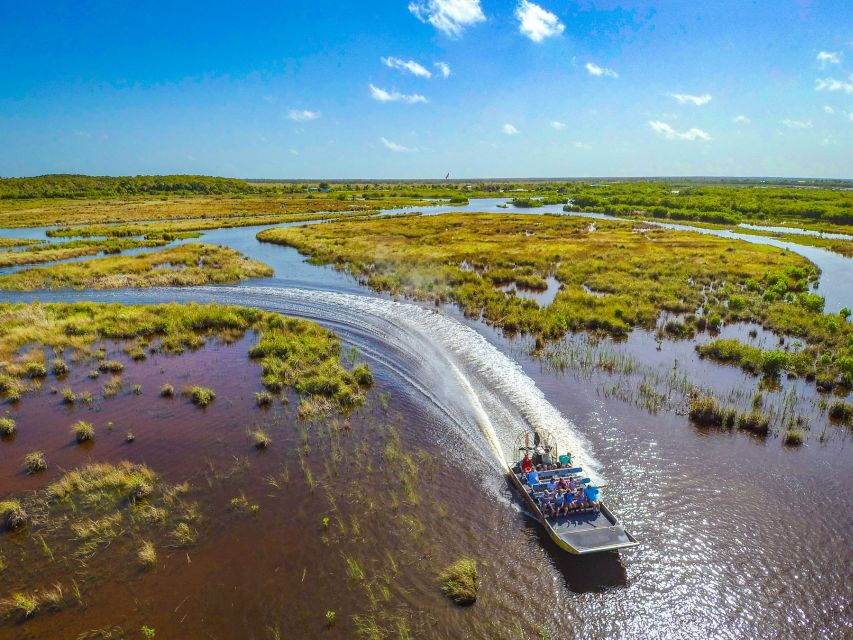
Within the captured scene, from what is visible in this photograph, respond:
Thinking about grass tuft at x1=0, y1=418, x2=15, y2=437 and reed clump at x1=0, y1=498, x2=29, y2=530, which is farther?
grass tuft at x1=0, y1=418, x2=15, y2=437

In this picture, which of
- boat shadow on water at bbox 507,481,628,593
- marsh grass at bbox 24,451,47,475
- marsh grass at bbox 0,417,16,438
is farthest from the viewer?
marsh grass at bbox 0,417,16,438

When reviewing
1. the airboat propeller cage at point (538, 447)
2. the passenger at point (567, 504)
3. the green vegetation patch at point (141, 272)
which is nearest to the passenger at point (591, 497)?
the passenger at point (567, 504)

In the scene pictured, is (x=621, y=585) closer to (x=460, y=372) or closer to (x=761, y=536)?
(x=761, y=536)

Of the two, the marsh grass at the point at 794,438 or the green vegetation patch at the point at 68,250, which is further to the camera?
the green vegetation patch at the point at 68,250

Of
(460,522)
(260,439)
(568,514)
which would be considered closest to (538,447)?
(568,514)

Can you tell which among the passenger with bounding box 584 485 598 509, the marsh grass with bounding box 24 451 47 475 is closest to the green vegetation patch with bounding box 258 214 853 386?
the passenger with bounding box 584 485 598 509

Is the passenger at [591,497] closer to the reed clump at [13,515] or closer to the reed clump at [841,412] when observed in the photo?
the reed clump at [841,412]

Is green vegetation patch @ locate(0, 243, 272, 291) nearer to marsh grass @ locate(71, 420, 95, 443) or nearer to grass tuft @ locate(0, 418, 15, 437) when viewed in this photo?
grass tuft @ locate(0, 418, 15, 437)
